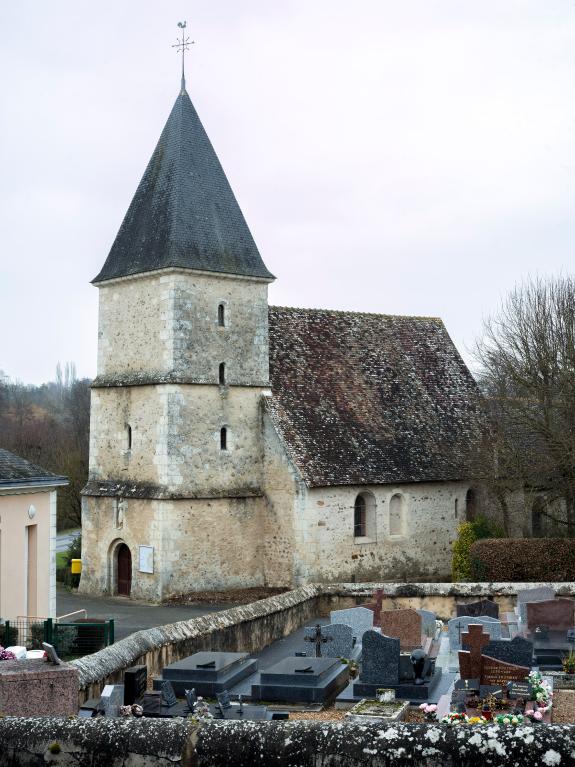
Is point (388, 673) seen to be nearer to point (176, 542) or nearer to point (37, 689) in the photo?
point (37, 689)

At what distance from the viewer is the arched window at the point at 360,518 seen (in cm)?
2928

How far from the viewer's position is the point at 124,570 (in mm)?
28766

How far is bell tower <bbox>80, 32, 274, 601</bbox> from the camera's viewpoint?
27.5m

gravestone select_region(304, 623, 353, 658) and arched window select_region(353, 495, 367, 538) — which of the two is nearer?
gravestone select_region(304, 623, 353, 658)

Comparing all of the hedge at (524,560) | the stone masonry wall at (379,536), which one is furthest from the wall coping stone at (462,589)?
the stone masonry wall at (379,536)

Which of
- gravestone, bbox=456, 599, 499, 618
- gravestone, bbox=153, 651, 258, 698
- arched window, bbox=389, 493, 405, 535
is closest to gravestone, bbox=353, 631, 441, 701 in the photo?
gravestone, bbox=153, 651, 258, 698

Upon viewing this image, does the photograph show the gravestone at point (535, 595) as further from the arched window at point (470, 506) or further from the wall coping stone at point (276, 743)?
the wall coping stone at point (276, 743)

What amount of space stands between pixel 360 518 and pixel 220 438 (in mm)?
4785

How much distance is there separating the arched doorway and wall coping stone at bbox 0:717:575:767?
2423 centimetres

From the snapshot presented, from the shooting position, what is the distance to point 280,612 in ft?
63.2

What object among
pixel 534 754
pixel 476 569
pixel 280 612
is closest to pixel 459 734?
pixel 534 754

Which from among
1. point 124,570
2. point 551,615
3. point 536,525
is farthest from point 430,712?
point 536,525

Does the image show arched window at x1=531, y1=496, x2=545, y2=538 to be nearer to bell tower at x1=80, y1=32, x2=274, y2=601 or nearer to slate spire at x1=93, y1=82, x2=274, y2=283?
bell tower at x1=80, y1=32, x2=274, y2=601

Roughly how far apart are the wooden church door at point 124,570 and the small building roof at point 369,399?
5560 millimetres
